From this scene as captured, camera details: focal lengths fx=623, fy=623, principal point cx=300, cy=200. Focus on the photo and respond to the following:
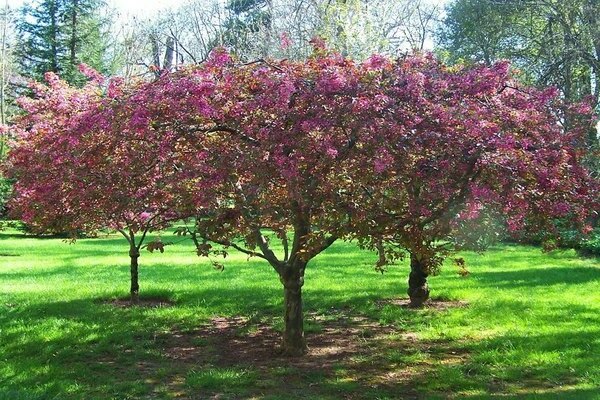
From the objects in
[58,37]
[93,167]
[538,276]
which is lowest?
[538,276]

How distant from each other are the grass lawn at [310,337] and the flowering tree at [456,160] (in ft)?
3.81

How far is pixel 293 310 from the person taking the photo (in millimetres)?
5906

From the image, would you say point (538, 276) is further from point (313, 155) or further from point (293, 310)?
point (313, 155)

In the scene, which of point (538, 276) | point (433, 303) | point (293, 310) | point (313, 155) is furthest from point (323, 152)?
point (538, 276)

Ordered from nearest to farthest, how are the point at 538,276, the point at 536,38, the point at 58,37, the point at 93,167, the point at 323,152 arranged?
the point at 323,152
the point at 93,167
the point at 538,276
the point at 536,38
the point at 58,37

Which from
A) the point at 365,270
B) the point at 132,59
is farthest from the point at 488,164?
the point at 132,59

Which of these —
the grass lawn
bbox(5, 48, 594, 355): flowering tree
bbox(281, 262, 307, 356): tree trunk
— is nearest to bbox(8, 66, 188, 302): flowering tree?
bbox(5, 48, 594, 355): flowering tree

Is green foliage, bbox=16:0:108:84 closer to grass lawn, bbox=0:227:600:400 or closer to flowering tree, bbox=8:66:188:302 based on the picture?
grass lawn, bbox=0:227:600:400

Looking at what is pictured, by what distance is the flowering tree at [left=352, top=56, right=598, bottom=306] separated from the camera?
4.17 m

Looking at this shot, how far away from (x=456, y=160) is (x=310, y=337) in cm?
323

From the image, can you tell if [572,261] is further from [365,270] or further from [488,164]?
[488,164]

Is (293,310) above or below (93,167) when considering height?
below

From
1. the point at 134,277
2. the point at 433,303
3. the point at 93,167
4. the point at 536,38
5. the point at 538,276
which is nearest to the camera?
the point at 93,167

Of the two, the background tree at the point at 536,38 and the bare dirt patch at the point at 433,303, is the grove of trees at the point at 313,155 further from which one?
the background tree at the point at 536,38
